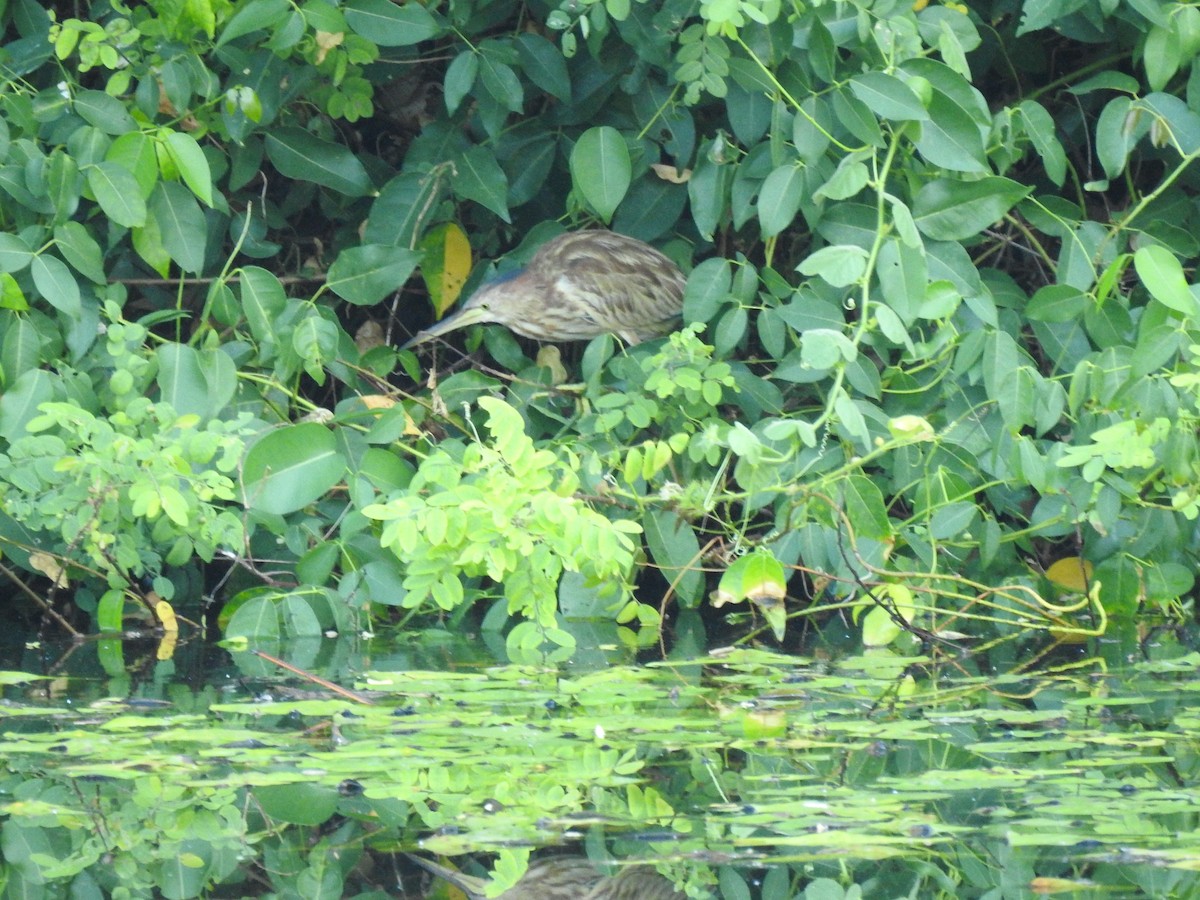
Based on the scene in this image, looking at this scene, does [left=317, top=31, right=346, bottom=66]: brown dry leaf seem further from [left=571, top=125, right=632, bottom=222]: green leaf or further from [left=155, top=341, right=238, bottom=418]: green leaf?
[left=155, top=341, right=238, bottom=418]: green leaf

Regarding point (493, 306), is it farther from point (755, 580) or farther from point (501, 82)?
point (755, 580)

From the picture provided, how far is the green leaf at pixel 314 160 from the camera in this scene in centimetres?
530

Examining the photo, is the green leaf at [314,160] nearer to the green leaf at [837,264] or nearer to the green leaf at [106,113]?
the green leaf at [106,113]

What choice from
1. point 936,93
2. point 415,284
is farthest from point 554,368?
point 936,93

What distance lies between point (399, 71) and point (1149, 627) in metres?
2.91

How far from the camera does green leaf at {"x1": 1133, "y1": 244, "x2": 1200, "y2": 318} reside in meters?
4.30

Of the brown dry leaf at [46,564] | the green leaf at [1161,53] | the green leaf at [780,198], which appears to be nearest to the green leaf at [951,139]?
the green leaf at [780,198]

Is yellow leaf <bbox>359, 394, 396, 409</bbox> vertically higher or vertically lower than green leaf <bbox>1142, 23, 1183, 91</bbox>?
lower

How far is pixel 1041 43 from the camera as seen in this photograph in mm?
5492

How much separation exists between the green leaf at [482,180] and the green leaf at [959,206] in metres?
1.30

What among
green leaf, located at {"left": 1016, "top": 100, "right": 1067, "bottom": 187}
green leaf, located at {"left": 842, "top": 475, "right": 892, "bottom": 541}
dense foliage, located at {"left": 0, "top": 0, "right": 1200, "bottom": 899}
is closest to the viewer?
dense foliage, located at {"left": 0, "top": 0, "right": 1200, "bottom": 899}

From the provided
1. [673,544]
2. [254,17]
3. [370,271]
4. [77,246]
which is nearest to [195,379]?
[77,246]

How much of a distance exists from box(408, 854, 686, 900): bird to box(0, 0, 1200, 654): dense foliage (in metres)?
1.38

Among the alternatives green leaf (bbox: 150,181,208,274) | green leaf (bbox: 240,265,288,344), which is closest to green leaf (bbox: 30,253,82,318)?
green leaf (bbox: 150,181,208,274)
